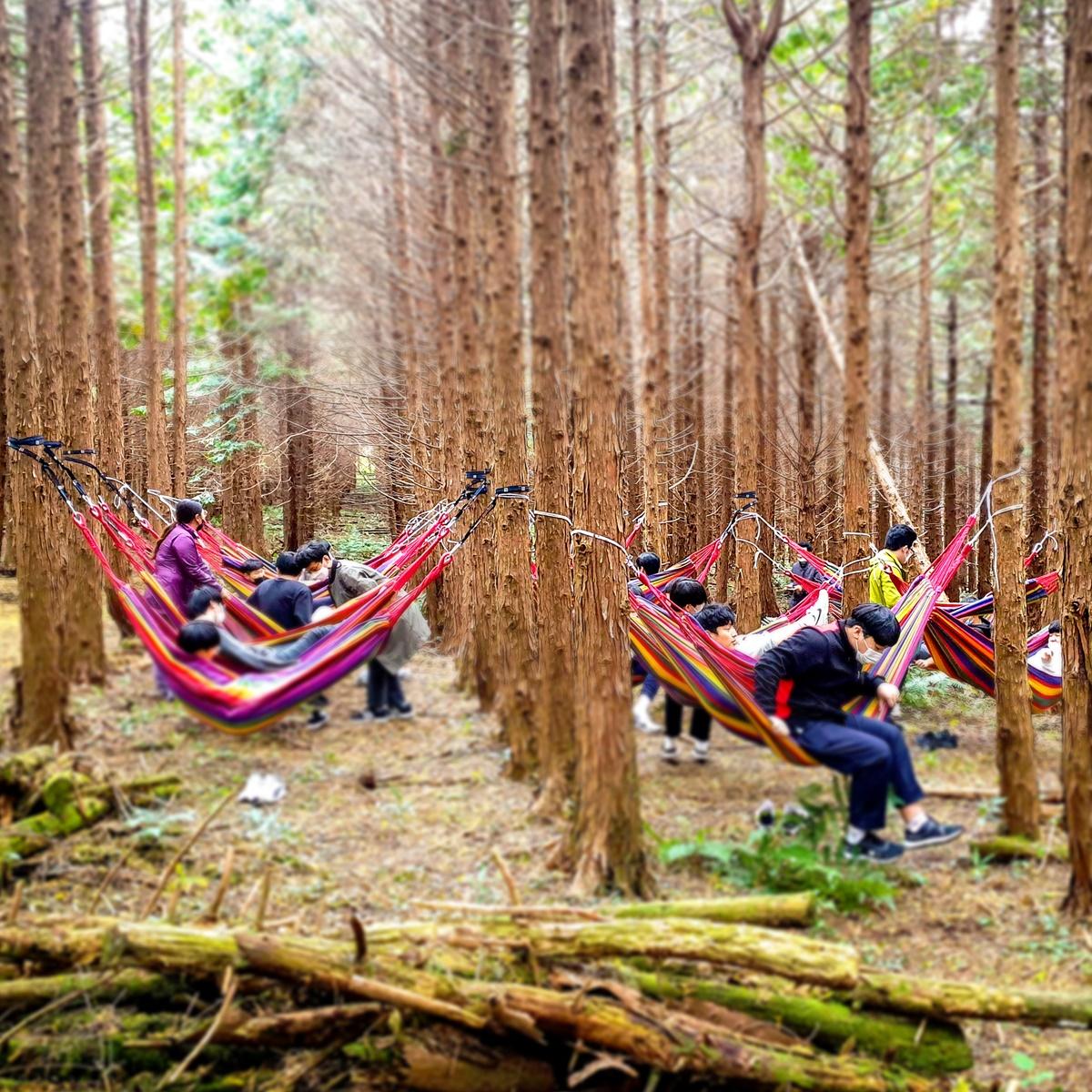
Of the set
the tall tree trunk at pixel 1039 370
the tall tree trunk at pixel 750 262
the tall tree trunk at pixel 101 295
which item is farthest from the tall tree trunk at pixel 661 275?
the tall tree trunk at pixel 101 295

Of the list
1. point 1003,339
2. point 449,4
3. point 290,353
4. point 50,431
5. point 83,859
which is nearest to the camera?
point 83,859

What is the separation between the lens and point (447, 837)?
3.33 metres

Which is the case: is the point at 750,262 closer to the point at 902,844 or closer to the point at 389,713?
the point at 389,713

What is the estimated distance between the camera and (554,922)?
Result: 229 centimetres

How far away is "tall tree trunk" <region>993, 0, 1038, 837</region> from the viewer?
10.1 ft

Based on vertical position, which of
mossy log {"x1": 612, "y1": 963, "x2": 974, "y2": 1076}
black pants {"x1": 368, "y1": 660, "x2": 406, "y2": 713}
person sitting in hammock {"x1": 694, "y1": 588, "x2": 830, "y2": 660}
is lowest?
mossy log {"x1": 612, "y1": 963, "x2": 974, "y2": 1076}

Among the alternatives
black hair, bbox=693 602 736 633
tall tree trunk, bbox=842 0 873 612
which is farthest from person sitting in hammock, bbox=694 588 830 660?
tall tree trunk, bbox=842 0 873 612

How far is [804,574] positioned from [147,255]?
15.4 feet

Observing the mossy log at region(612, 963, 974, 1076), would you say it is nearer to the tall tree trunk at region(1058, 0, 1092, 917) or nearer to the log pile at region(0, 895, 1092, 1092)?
the log pile at region(0, 895, 1092, 1092)

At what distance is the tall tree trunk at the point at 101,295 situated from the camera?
5102 millimetres

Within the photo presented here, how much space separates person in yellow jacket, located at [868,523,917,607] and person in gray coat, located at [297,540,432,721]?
2.16m

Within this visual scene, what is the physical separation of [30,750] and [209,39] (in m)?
6.79

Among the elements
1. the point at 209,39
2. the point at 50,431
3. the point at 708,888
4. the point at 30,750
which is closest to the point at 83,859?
the point at 30,750

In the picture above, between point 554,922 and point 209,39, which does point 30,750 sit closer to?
point 554,922
